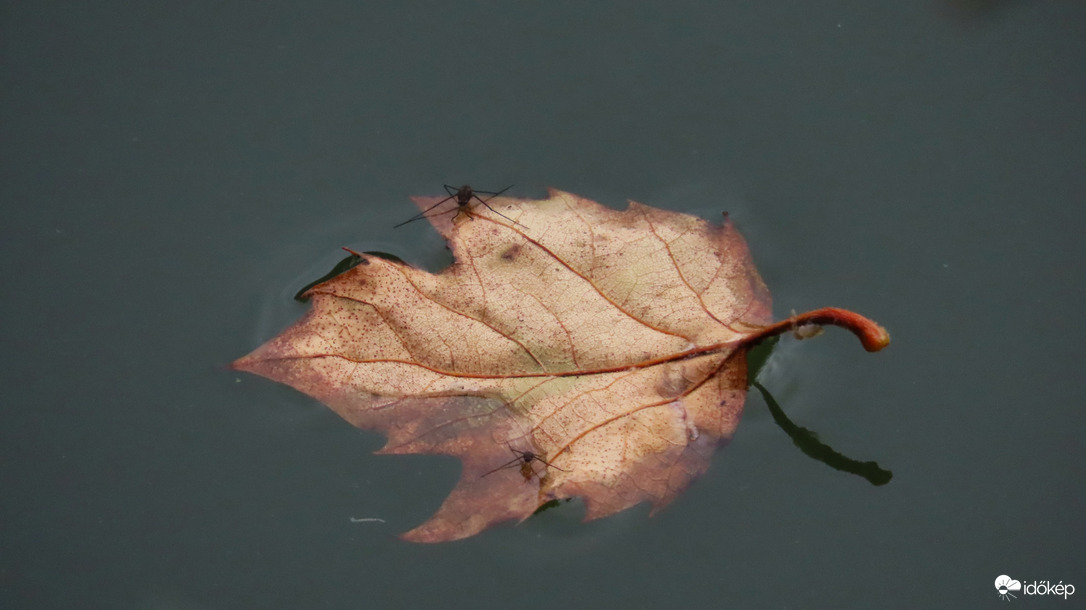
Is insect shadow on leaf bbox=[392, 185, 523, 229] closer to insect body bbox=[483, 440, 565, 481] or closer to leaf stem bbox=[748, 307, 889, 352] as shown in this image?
Answer: insect body bbox=[483, 440, 565, 481]

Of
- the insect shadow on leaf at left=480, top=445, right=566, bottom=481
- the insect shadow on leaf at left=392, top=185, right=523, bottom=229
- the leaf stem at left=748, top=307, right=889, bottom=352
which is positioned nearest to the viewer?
the leaf stem at left=748, top=307, right=889, bottom=352

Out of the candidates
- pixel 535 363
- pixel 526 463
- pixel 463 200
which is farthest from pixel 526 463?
pixel 463 200

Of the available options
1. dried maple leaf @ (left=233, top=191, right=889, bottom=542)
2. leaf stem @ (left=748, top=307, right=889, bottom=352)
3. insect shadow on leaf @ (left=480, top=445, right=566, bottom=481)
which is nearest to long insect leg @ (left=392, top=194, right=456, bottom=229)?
dried maple leaf @ (left=233, top=191, right=889, bottom=542)

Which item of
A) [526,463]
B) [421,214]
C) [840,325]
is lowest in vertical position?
[526,463]

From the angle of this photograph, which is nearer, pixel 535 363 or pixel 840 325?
pixel 840 325

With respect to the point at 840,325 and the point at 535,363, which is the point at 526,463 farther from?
the point at 840,325

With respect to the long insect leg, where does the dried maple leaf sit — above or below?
below

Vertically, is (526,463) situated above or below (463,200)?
below

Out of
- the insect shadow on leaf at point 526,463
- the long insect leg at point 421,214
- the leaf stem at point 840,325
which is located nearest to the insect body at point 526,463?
the insect shadow on leaf at point 526,463

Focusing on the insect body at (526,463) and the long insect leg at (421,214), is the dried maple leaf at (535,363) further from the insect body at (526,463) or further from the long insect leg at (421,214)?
the long insect leg at (421,214)
